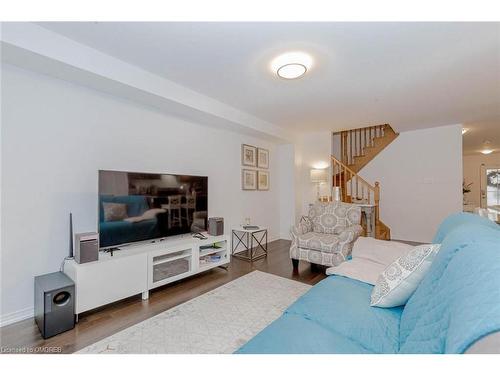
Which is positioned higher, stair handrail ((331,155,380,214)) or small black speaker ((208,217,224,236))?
stair handrail ((331,155,380,214))

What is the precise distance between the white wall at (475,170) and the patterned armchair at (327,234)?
7.54 metres

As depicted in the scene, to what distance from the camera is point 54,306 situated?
173 centimetres

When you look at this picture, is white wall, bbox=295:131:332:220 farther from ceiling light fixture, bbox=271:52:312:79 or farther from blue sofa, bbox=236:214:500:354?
blue sofa, bbox=236:214:500:354

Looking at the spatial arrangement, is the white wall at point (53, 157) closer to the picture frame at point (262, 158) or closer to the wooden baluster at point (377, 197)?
the picture frame at point (262, 158)

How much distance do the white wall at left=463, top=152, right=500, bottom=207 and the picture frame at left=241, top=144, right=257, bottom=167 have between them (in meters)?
8.14

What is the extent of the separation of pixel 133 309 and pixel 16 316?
0.89 m

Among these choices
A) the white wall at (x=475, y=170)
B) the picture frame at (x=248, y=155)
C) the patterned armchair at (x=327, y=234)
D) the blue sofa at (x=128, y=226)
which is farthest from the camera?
the white wall at (x=475, y=170)

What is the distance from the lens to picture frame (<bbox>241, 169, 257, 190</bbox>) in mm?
4227

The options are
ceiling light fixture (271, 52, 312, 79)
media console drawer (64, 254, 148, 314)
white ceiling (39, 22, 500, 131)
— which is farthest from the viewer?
ceiling light fixture (271, 52, 312, 79)

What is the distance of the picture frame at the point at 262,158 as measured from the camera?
458cm

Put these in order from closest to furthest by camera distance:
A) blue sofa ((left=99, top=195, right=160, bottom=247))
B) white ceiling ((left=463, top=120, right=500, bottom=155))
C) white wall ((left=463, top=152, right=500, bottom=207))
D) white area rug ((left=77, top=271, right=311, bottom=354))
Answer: white area rug ((left=77, top=271, right=311, bottom=354)), blue sofa ((left=99, top=195, right=160, bottom=247)), white ceiling ((left=463, top=120, right=500, bottom=155)), white wall ((left=463, top=152, right=500, bottom=207))

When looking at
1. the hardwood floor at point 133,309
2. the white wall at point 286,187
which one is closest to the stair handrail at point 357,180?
the white wall at point 286,187

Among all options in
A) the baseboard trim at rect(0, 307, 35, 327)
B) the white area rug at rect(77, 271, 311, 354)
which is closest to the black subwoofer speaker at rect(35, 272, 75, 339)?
the baseboard trim at rect(0, 307, 35, 327)
